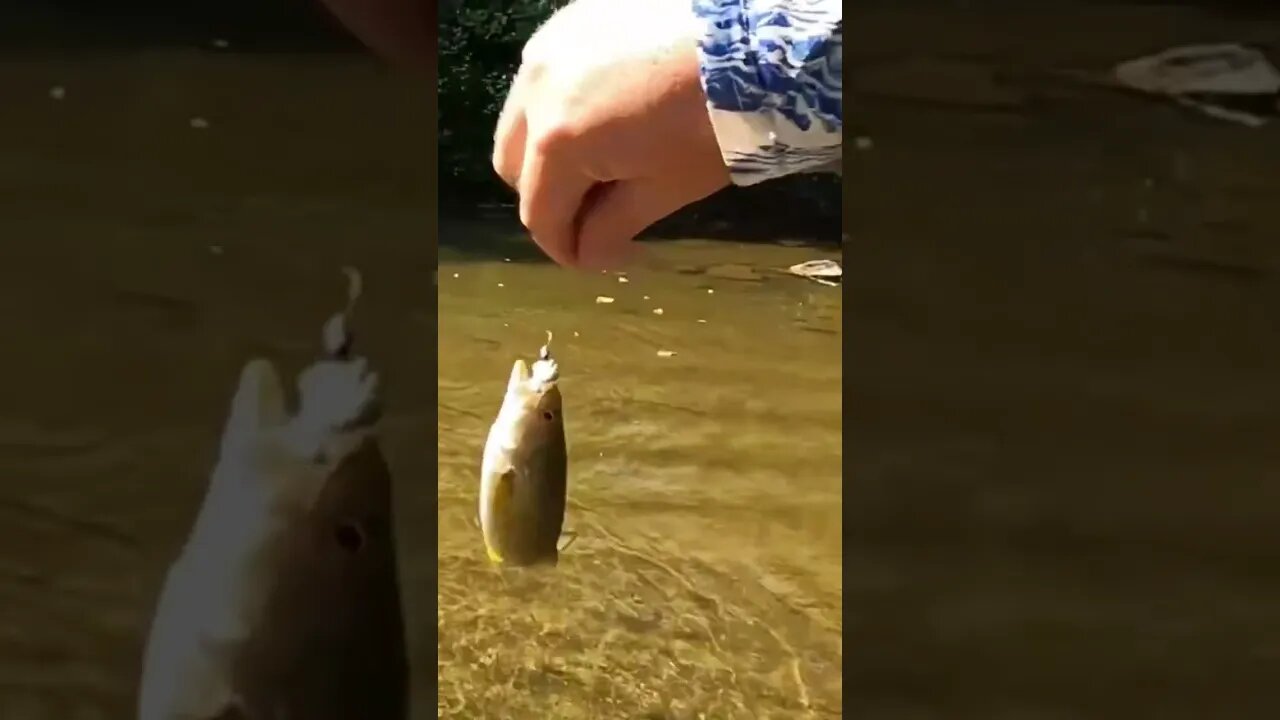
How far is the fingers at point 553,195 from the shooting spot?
0.79m

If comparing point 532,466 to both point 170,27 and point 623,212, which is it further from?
point 170,27

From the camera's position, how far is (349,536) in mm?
853

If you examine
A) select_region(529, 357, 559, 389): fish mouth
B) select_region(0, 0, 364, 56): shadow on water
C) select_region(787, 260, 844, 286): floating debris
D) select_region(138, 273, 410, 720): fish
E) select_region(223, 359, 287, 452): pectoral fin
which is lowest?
select_region(138, 273, 410, 720): fish

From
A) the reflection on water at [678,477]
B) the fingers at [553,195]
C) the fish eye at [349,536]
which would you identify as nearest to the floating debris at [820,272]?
the reflection on water at [678,477]

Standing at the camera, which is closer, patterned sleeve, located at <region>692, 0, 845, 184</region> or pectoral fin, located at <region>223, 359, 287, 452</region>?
patterned sleeve, located at <region>692, 0, 845, 184</region>

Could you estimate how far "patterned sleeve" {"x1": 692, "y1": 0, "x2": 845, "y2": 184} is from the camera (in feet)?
2.41

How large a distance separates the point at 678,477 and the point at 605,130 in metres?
0.24

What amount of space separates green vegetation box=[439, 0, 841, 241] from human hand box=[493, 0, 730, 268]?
1cm

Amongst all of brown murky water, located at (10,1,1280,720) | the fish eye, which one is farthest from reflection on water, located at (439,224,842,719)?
the fish eye

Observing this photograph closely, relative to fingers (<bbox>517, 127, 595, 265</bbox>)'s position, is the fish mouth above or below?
below
